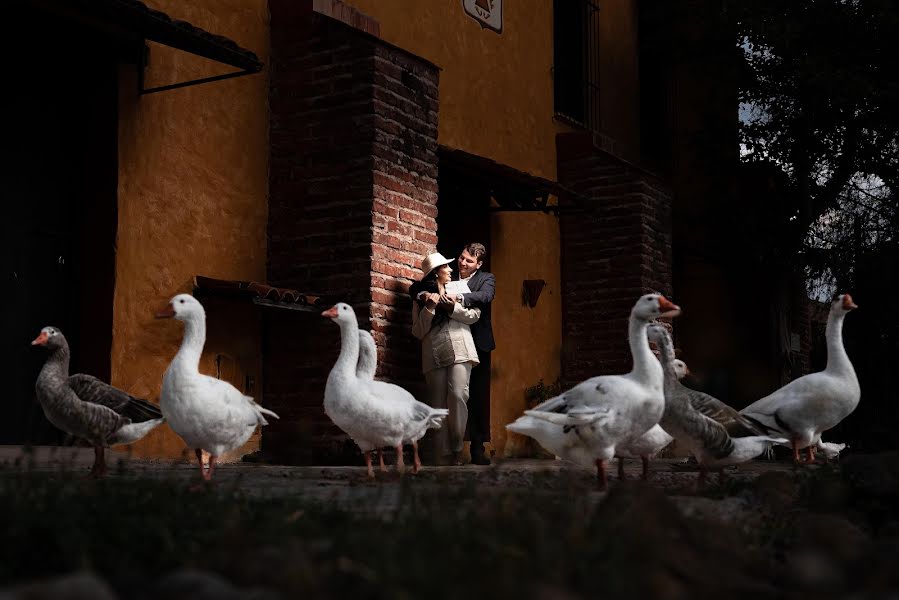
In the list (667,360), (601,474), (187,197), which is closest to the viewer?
(601,474)

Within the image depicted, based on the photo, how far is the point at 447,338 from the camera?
328 inches

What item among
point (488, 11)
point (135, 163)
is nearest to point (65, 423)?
point (135, 163)

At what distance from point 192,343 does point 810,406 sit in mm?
4059

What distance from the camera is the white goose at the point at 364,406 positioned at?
6066 mm

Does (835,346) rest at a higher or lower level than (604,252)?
lower

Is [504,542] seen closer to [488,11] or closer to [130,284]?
[130,284]

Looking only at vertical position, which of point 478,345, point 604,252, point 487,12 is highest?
point 487,12

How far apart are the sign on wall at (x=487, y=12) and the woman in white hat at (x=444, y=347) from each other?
401cm

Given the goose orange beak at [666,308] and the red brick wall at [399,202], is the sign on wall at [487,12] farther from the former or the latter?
the goose orange beak at [666,308]

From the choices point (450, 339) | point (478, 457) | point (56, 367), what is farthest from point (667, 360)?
point (56, 367)

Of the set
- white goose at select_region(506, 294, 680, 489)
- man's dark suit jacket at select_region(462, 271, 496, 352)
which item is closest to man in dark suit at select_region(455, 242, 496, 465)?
man's dark suit jacket at select_region(462, 271, 496, 352)

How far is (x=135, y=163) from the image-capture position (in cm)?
776

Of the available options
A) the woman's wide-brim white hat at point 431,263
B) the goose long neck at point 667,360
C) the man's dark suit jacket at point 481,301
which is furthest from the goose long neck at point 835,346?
the woman's wide-brim white hat at point 431,263

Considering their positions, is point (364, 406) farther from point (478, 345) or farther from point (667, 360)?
point (478, 345)
